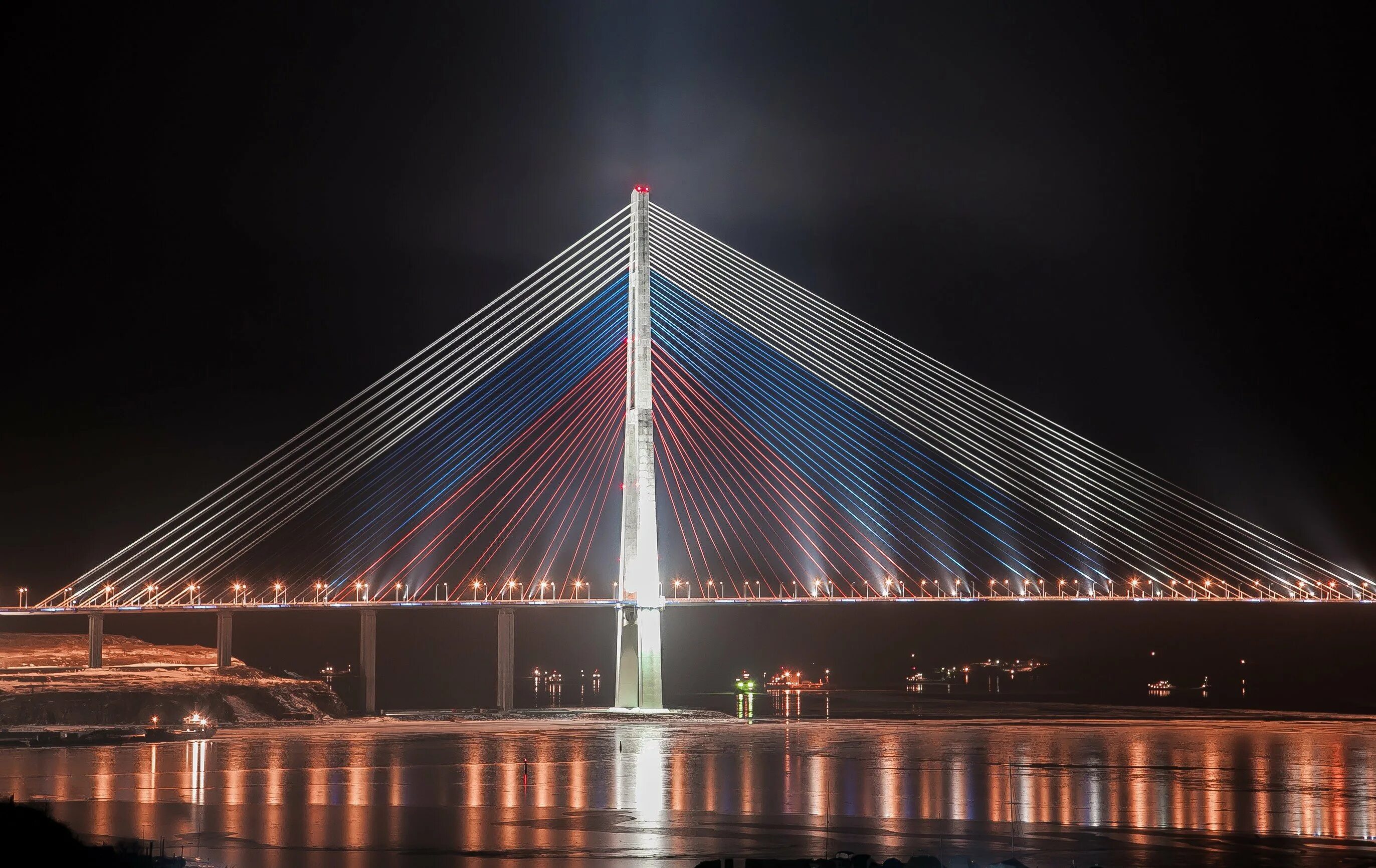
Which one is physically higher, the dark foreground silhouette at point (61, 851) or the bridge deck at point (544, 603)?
the bridge deck at point (544, 603)

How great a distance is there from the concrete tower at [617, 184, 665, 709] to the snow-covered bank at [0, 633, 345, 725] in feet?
45.1

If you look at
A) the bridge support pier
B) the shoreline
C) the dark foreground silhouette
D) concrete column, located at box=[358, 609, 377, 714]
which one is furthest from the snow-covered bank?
the dark foreground silhouette

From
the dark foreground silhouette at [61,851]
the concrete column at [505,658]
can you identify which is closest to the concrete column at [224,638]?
the concrete column at [505,658]

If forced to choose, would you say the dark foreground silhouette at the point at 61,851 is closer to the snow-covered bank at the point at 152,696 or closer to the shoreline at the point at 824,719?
the shoreline at the point at 824,719

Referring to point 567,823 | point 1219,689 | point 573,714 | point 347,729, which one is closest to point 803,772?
point 567,823

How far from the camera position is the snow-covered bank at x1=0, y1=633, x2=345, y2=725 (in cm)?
5141

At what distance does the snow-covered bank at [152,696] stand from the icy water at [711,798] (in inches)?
442

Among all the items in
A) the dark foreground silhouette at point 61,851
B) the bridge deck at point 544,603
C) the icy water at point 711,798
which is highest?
the bridge deck at point 544,603

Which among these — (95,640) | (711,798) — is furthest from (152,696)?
(711,798)

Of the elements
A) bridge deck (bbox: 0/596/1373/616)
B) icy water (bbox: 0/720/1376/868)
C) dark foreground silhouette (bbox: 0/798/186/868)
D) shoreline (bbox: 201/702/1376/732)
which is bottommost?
shoreline (bbox: 201/702/1376/732)

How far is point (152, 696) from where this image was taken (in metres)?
53.6

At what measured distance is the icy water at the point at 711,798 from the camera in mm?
18406

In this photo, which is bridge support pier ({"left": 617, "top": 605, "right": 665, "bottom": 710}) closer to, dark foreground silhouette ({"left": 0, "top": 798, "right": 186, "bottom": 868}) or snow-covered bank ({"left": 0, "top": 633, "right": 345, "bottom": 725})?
snow-covered bank ({"left": 0, "top": 633, "right": 345, "bottom": 725})

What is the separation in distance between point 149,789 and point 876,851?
48.2ft
